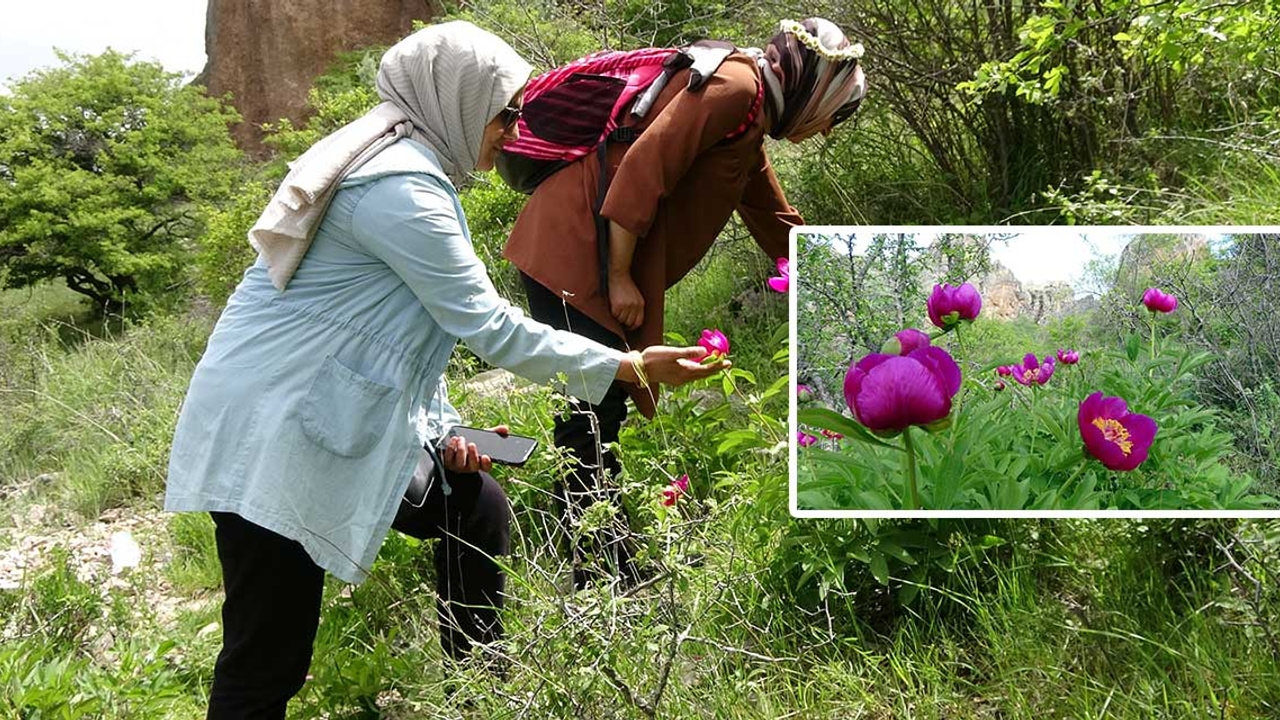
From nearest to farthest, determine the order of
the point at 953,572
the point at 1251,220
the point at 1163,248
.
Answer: the point at 1163,248 → the point at 953,572 → the point at 1251,220

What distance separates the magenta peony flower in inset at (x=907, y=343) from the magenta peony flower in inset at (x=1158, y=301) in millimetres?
271

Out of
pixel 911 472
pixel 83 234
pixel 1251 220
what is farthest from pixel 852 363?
pixel 83 234

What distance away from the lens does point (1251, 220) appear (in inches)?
117

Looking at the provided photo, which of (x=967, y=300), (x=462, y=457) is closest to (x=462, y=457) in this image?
(x=462, y=457)

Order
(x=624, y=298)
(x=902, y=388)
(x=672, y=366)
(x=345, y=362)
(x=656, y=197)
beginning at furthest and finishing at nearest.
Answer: (x=624, y=298) → (x=656, y=197) → (x=672, y=366) → (x=345, y=362) → (x=902, y=388)

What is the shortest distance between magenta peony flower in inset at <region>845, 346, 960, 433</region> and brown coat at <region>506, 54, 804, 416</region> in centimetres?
110

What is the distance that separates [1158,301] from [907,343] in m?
0.31

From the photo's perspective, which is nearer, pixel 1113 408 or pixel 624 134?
pixel 1113 408

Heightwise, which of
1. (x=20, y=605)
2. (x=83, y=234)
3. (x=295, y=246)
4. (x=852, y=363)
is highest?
(x=295, y=246)

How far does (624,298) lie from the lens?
96.3 inches

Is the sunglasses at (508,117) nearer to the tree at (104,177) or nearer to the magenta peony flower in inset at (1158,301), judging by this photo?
the magenta peony flower in inset at (1158,301)

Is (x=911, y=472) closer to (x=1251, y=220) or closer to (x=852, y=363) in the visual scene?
(x=852, y=363)

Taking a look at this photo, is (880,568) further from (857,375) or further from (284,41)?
(284,41)

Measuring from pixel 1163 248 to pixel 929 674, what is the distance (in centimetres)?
→ 87
